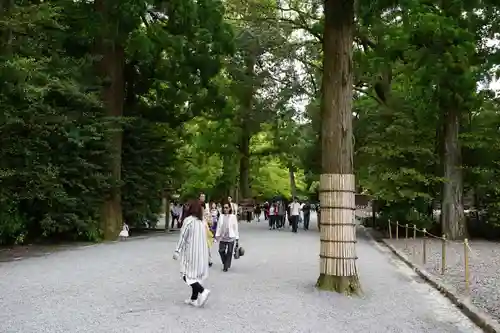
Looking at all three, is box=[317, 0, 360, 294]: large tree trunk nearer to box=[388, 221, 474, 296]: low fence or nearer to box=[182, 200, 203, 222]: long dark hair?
box=[388, 221, 474, 296]: low fence

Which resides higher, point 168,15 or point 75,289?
point 168,15

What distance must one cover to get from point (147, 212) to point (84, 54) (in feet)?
26.4

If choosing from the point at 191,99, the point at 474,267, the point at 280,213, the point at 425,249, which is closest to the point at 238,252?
the point at 474,267

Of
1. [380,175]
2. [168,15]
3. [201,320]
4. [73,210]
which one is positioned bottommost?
[201,320]

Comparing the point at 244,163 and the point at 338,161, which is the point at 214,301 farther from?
the point at 244,163

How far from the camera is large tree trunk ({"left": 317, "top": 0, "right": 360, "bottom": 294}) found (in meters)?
9.83

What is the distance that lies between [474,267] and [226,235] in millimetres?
6230

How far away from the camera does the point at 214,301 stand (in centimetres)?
869

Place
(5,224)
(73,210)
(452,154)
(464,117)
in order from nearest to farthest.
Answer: (5,224), (73,210), (452,154), (464,117)

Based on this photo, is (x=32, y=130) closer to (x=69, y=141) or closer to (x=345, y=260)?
(x=69, y=141)

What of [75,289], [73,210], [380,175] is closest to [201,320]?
[75,289]

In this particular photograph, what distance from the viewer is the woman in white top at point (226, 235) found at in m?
12.4

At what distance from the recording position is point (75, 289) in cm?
961

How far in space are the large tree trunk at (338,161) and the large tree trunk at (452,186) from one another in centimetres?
1406
